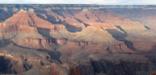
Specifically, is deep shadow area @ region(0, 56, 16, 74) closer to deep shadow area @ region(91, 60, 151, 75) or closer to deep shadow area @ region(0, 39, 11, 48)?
deep shadow area @ region(0, 39, 11, 48)

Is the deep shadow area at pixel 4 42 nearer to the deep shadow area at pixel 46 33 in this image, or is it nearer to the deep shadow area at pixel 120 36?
the deep shadow area at pixel 46 33

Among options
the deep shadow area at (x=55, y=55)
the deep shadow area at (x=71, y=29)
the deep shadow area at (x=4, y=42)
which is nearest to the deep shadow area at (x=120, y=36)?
the deep shadow area at (x=71, y=29)

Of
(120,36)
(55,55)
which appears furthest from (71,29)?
(120,36)

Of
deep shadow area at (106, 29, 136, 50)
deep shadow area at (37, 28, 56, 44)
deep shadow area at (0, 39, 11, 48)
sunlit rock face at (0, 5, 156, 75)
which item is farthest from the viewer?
deep shadow area at (106, 29, 136, 50)

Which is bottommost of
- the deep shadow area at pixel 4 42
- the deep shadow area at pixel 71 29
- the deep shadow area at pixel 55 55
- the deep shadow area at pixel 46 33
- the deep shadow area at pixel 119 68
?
the deep shadow area at pixel 119 68

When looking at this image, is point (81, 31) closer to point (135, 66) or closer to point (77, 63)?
point (77, 63)

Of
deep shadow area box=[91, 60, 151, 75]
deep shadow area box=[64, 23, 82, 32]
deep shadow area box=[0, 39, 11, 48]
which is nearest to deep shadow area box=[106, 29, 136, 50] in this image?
deep shadow area box=[91, 60, 151, 75]

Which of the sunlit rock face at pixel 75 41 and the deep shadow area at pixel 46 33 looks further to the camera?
the deep shadow area at pixel 46 33

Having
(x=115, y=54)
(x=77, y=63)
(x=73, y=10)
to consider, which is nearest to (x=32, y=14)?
(x=73, y=10)
